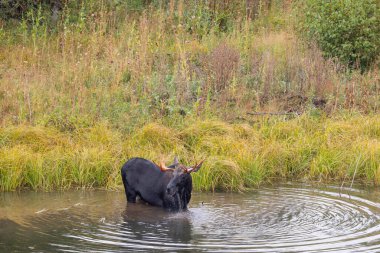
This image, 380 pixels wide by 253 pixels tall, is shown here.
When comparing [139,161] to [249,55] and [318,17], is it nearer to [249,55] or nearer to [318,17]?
[249,55]

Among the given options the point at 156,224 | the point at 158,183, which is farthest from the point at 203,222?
the point at 158,183

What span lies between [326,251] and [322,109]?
23.1 ft

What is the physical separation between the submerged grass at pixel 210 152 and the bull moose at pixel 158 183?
1.17 m

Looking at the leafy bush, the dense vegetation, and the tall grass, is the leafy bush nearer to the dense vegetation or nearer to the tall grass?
the dense vegetation

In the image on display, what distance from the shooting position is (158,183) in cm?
991

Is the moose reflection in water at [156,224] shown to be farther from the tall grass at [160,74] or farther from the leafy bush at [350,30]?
the leafy bush at [350,30]

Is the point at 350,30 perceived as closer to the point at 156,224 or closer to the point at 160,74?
the point at 160,74

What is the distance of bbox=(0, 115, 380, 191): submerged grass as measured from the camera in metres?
11.3

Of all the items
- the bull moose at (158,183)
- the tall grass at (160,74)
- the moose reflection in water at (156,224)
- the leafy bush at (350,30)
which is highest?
the leafy bush at (350,30)

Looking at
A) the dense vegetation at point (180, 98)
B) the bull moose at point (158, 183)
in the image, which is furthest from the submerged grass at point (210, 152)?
the bull moose at point (158, 183)

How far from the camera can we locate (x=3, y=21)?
1797cm

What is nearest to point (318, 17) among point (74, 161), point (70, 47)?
point (70, 47)

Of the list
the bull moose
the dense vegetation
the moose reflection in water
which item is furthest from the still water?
the dense vegetation

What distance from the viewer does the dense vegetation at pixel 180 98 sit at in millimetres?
11711
